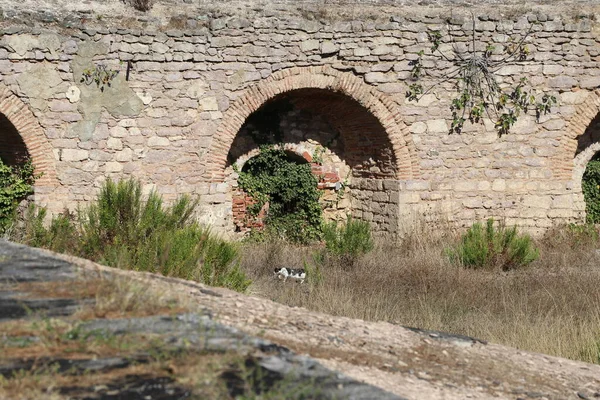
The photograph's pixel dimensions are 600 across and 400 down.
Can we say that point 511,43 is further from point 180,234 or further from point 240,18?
point 180,234

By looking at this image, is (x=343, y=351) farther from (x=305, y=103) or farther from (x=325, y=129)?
(x=325, y=129)

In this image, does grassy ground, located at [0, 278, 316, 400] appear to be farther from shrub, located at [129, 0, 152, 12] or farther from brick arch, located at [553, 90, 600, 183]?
brick arch, located at [553, 90, 600, 183]

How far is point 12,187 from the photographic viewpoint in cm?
1021

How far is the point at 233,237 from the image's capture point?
11.2m

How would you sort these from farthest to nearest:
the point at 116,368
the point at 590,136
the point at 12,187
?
the point at 590,136 < the point at 12,187 < the point at 116,368

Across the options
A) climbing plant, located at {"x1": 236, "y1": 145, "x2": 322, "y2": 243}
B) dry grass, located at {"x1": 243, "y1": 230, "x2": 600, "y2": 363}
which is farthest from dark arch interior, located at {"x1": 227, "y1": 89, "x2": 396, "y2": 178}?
dry grass, located at {"x1": 243, "y1": 230, "x2": 600, "y2": 363}

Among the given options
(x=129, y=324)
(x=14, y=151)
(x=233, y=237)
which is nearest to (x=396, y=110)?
(x=233, y=237)

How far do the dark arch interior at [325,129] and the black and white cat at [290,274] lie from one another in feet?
9.03

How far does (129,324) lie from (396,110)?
28.8 ft

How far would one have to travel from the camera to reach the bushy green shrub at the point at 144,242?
22.0ft

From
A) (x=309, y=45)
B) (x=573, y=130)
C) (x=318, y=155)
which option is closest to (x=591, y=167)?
(x=573, y=130)

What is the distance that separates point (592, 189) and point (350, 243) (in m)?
4.90

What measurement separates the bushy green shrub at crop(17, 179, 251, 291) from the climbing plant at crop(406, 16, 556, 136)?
4.68 m

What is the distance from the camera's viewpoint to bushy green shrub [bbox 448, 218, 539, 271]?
984 centimetres
